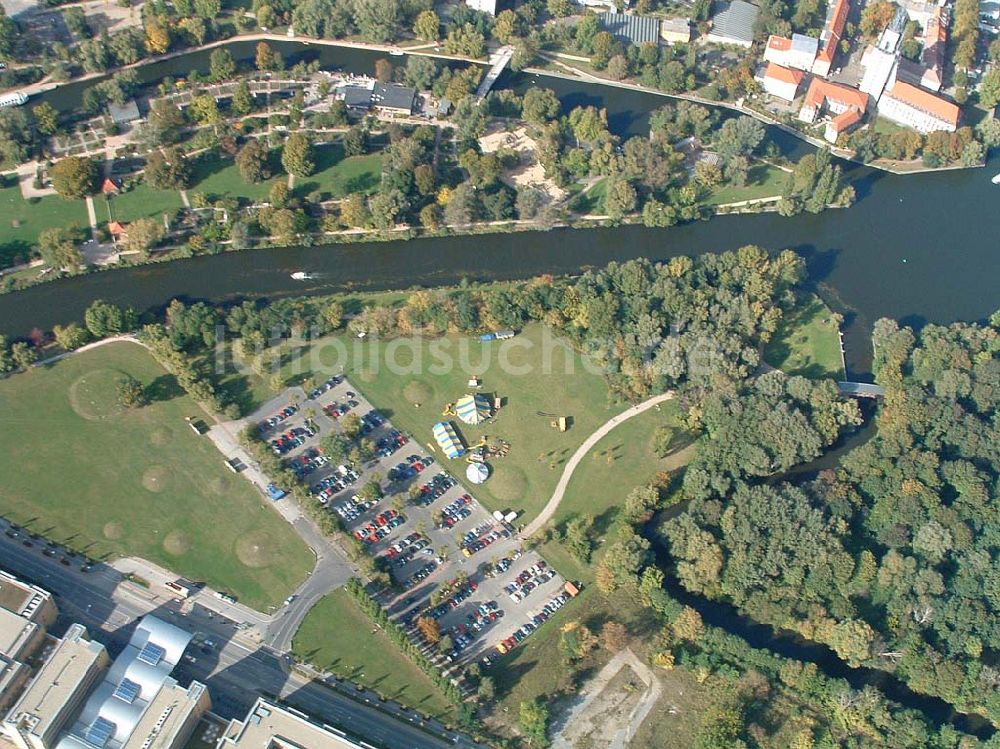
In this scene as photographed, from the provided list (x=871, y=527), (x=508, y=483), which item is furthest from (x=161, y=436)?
(x=871, y=527)

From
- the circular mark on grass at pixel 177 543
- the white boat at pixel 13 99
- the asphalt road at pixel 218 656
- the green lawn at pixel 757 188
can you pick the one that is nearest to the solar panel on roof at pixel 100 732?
the asphalt road at pixel 218 656

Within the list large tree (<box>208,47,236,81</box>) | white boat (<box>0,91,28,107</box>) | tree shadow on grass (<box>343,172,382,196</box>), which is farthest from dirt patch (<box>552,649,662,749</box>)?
white boat (<box>0,91,28,107</box>)

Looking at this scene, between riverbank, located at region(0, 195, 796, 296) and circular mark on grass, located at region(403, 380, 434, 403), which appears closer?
circular mark on grass, located at region(403, 380, 434, 403)

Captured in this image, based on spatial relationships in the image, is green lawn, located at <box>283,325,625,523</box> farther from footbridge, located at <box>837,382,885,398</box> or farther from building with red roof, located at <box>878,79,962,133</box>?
building with red roof, located at <box>878,79,962,133</box>

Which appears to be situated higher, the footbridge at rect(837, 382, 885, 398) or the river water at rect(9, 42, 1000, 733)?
the river water at rect(9, 42, 1000, 733)

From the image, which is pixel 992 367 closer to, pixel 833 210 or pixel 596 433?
pixel 833 210

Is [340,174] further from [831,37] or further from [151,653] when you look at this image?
[831,37]
